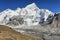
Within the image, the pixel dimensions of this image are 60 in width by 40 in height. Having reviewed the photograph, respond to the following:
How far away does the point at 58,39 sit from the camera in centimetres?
14325

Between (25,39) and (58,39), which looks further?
(58,39)

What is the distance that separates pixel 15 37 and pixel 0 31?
3524 millimetres

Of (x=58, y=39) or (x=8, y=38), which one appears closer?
(x=8, y=38)

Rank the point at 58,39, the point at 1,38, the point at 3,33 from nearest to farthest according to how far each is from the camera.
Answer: the point at 1,38 → the point at 3,33 → the point at 58,39

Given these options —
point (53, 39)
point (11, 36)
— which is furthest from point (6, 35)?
point (53, 39)

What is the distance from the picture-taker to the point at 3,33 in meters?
55.7

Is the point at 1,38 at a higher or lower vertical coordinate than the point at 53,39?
lower

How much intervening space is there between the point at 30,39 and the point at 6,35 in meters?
9.23

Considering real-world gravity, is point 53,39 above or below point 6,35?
above

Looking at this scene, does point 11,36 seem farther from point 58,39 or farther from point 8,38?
point 58,39

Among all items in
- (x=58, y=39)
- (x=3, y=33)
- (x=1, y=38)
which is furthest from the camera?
(x=58, y=39)

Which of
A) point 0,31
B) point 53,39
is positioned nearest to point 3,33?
point 0,31

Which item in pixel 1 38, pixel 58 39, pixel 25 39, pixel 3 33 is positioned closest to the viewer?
pixel 1 38

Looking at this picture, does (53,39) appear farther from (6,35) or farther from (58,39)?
(6,35)
